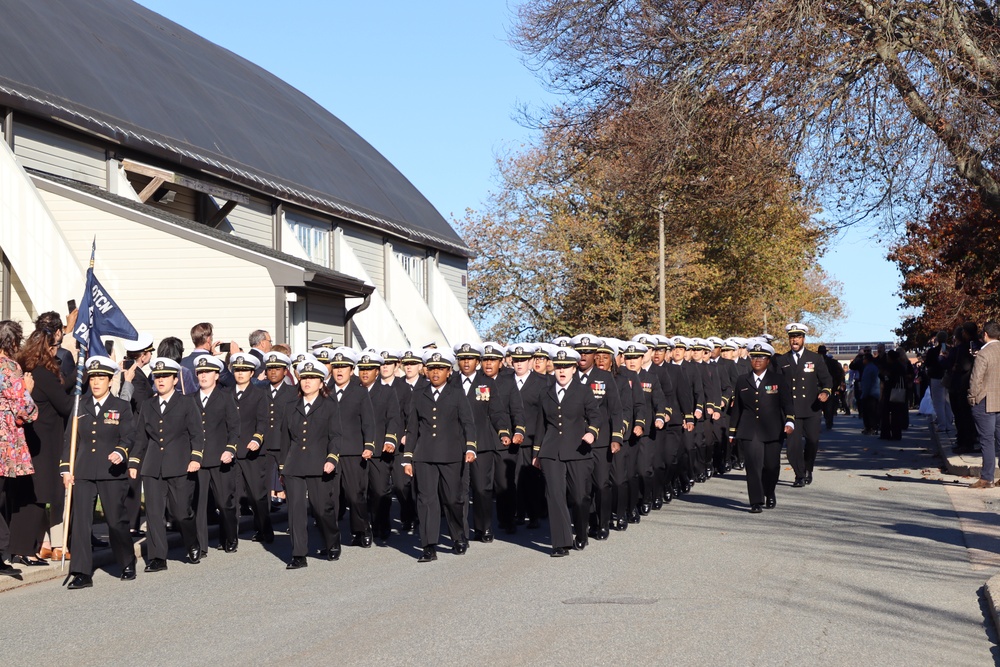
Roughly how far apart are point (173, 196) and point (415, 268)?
14091mm

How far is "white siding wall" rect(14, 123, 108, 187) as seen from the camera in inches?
824

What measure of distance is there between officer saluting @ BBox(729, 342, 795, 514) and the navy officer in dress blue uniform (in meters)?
3.89

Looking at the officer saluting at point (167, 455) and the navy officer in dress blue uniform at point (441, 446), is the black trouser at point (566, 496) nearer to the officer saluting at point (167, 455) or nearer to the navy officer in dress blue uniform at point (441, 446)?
the navy officer in dress blue uniform at point (441, 446)

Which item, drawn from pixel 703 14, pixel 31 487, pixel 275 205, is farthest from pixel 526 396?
pixel 275 205

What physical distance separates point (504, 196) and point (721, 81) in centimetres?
3193

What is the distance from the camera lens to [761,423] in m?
15.6

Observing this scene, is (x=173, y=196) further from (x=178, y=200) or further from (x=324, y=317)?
(x=324, y=317)

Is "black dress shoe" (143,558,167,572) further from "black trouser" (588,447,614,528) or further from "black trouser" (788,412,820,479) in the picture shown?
"black trouser" (788,412,820,479)

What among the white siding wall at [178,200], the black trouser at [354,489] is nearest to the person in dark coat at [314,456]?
the black trouser at [354,489]

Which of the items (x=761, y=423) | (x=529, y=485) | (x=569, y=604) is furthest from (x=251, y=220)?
(x=569, y=604)

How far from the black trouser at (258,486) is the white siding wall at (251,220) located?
44.9ft

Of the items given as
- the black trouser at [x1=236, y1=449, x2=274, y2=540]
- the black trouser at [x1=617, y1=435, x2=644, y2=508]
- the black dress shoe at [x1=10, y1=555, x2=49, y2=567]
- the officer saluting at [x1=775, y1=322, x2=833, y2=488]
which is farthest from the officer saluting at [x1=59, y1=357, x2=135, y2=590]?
the officer saluting at [x1=775, y1=322, x2=833, y2=488]

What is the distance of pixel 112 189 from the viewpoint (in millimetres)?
23000

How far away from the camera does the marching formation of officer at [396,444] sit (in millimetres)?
11812
